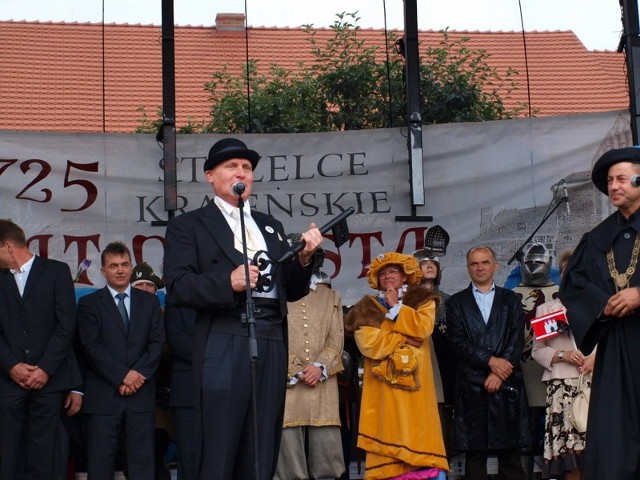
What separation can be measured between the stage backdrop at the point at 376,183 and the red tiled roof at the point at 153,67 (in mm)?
360

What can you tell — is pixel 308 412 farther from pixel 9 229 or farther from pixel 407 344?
pixel 9 229

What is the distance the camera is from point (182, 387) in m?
7.41

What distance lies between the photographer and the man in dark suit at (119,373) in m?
7.19

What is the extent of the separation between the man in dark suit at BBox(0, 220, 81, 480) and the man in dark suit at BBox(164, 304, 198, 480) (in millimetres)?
626

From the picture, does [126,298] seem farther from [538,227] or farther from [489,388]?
[538,227]

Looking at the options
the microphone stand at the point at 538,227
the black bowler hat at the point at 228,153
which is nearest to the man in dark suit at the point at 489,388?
the microphone stand at the point at 538,227

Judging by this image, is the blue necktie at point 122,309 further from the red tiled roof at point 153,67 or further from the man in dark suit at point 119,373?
the red tiled roof at point 153,67

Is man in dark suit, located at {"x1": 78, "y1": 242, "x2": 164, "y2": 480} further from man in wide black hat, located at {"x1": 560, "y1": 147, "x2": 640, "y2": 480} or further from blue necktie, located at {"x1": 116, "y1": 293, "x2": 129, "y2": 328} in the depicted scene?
man in wide black hat, located at {"x1": 560, "y1": 147, "x2": 640, "y2": 480}

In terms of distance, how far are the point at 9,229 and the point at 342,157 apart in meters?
2.57

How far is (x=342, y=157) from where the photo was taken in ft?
28.5

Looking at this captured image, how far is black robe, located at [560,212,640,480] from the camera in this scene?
511 cm

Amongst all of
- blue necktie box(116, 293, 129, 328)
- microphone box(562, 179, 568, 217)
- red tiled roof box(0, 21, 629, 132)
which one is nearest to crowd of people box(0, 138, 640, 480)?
blue necktie box(116, 293, 129, 328)

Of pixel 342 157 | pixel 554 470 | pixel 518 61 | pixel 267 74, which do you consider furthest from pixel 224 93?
pixel 554 470

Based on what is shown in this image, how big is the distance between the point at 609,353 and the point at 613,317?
17cm
